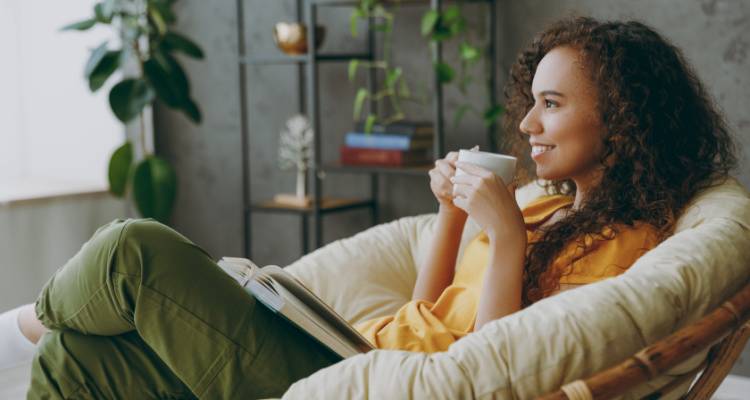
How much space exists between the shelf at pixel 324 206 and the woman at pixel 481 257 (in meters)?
1.62

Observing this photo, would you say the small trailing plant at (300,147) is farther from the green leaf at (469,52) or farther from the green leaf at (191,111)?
the green leaf at (469,52)

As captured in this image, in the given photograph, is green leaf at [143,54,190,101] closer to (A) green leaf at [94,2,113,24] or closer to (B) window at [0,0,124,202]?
(A) green leaf at [94,2,113,24]

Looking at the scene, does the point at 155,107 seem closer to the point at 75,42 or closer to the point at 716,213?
the point at 75,42

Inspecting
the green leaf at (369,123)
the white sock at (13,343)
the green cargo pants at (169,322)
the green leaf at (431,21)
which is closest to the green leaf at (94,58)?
the green leaf at (369,123)

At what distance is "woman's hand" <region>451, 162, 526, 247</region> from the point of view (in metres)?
1.47

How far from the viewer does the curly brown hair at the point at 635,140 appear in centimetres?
159

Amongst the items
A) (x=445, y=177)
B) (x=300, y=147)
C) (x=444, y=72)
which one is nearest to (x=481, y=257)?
(x=445, y=177)

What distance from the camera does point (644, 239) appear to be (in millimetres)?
1570

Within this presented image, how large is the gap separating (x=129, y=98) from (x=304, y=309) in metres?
2.23

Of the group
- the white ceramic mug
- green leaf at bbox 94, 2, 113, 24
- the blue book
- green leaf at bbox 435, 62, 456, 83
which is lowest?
the blue book

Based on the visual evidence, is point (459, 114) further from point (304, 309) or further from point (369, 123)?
point (304, 309)

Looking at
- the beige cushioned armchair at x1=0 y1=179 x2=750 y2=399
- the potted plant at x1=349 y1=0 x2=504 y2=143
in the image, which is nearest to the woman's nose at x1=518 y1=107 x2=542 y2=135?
the beige cushioned armchair at x1=0 y1=179 x2=750 y2=399

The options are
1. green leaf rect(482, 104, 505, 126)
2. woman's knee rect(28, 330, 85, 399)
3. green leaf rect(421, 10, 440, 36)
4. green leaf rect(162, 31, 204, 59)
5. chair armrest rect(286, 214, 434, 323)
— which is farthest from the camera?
green leaf rect(162, 31, 204, 59)

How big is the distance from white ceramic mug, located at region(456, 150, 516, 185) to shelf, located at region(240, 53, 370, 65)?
72.4 inches
